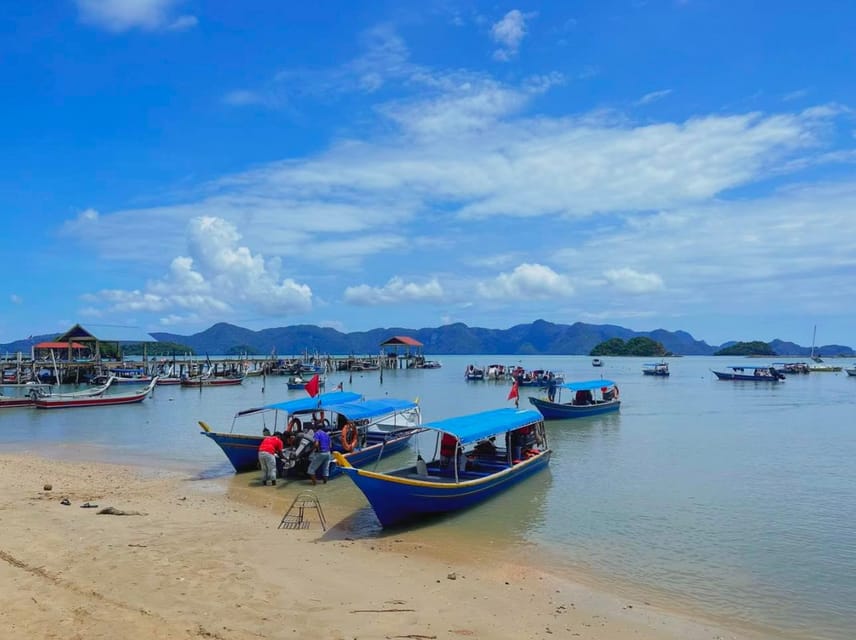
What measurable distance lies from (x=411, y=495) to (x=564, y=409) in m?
21.8

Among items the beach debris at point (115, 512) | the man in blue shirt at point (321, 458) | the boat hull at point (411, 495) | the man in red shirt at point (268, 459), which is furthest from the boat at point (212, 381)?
the boat hull at point (411, 495)

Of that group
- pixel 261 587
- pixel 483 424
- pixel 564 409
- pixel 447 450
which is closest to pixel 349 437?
pixel 447 450

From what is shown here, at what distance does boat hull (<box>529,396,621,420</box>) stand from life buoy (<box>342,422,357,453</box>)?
1533 centimetres

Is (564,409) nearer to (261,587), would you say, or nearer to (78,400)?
(261,587)

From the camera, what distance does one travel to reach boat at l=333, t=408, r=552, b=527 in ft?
40.8

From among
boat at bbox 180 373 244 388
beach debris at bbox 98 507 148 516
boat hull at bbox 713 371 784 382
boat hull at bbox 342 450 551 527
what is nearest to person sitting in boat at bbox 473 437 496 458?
boat hull at bbox 342 450 551 527

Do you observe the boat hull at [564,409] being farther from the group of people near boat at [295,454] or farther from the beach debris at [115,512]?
the beach debris at [115,512]

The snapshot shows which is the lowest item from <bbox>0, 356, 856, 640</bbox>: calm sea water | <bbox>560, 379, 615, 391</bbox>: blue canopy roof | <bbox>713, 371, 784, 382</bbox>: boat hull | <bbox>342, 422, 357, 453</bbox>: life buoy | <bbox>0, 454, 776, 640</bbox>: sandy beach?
<bbox>0, 356, 856, 640</bbox>: calm sea water

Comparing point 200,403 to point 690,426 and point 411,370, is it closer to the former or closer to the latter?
point 690,426

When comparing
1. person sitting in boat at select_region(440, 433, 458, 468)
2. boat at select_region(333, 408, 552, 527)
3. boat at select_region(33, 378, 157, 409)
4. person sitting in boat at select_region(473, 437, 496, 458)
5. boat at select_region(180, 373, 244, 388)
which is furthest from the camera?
boat at select_region(180, 373, 244, 388)

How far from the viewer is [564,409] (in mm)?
33125

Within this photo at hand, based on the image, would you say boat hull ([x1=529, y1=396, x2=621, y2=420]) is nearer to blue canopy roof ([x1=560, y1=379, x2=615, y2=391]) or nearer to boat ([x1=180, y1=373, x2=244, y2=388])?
blue canopy roof ([x1=560, y1=379, x2=615, y2=391])

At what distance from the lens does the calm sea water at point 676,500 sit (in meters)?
10.4

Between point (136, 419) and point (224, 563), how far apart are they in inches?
1086
